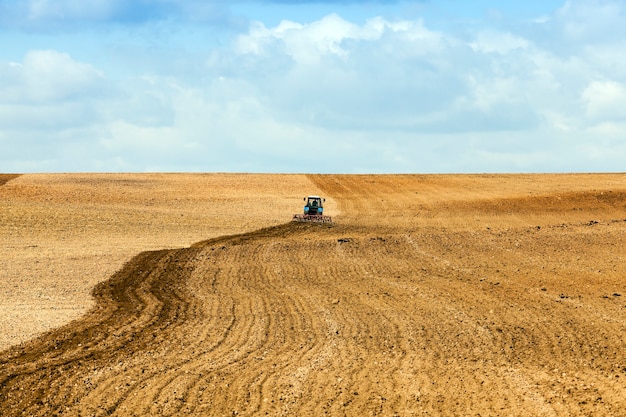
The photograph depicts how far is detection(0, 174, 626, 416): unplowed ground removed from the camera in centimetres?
1494

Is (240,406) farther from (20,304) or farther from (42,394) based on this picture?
(20,304)

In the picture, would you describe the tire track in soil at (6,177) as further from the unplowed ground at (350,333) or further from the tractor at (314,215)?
the unplowed ground at (350,333)

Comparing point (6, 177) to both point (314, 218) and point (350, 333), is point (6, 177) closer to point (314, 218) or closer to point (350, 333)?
point (314, 218)

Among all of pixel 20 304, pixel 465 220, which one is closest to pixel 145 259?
pixel 20 304

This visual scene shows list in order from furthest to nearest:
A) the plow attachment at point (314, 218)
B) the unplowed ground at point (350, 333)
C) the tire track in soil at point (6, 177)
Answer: the tire track in soil at point (6, 177), the plow attachment at point (314, 218), the unplowed ground at point (350, 333)

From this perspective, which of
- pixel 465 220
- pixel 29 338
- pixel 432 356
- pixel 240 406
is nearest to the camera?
pixel 240 406

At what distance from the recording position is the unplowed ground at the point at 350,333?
14.9m

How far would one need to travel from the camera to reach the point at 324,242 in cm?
3947

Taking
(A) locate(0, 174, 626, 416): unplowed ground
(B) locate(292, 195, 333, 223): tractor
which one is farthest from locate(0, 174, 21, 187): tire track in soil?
(A) locate(0, 174, 626, 416): unplowed ground

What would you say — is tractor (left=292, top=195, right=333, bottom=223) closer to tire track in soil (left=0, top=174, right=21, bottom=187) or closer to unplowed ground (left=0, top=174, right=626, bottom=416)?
unplowed ground (left=0, top=174, right=626, bottom=416)

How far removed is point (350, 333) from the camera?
814 inches

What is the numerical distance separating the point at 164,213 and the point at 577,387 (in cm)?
4249

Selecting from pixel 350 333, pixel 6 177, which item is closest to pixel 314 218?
pixel 350 333

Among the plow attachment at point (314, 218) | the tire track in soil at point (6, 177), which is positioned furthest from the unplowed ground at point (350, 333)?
the tire track in soil at point (6, 177)
